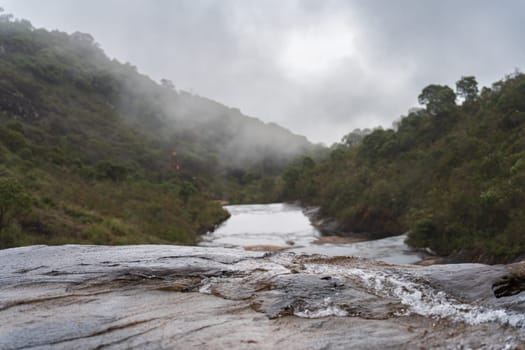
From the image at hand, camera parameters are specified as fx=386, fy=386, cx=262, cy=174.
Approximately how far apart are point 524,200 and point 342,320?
12.6 metres

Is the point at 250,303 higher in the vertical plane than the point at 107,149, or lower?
Answer: lower

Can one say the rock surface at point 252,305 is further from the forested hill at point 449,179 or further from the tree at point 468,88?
the tree at point 468,88

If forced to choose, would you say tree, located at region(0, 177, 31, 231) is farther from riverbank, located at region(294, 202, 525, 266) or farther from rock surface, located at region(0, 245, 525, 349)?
riverbank, located at region(294, 202, 525, 266)

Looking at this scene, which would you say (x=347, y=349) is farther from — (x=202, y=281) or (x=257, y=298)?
(x=202, y=281)

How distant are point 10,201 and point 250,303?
11.6 metres

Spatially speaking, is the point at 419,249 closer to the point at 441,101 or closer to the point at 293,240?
the point at 293,240

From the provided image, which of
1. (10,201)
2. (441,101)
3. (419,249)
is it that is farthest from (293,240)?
(441,101)

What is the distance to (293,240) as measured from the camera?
2327 cm

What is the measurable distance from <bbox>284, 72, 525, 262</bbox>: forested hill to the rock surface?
349 inches

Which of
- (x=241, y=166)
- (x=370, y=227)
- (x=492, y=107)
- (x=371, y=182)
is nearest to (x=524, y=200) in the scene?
(x=370, y=227)

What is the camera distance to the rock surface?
4.27 m

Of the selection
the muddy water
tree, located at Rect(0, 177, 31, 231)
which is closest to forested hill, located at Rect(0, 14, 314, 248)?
tree, located at Rect(0, 177, 31, 231)

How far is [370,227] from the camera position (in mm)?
25422

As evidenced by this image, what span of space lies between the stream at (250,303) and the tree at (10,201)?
19.5 ft
